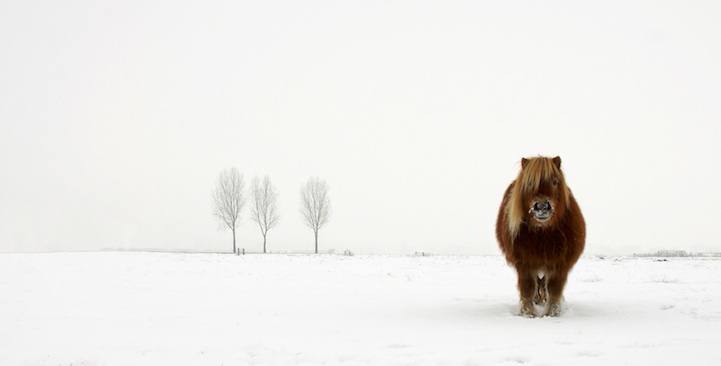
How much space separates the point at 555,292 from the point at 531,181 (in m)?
1.93

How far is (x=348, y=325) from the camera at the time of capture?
7.04 meters

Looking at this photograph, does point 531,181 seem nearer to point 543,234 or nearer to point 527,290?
point 543,234

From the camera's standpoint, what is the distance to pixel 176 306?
8.92 meters

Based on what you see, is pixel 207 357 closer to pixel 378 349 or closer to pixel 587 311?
pixel 378 349

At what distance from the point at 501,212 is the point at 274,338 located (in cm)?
512

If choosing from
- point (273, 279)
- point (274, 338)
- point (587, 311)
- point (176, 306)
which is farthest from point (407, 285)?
point (274, 338)

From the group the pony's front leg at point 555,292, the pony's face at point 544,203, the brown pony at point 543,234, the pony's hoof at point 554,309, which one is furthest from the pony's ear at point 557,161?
the pony's hoof at point 554,309

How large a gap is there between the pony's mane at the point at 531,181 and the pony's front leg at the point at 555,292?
95cm

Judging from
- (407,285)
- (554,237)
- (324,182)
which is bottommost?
(407,285)

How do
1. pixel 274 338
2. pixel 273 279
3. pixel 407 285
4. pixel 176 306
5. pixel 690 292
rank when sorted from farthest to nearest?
pixel 273 279, pixel 407 285, pixel 690 292, pixel 176 306, pixel 274 338

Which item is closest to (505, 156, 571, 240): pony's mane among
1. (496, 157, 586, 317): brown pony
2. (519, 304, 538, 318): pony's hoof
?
(496, 157, 586, 317): brown pony

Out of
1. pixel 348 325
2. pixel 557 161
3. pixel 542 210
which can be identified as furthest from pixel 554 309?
pixel 348 325

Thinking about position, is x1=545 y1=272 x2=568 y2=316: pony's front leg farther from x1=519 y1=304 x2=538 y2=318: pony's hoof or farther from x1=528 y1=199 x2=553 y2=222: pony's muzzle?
x1=528 y1=199 x2=553 y2=222: pony's muzzle

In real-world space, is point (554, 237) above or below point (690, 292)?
above
